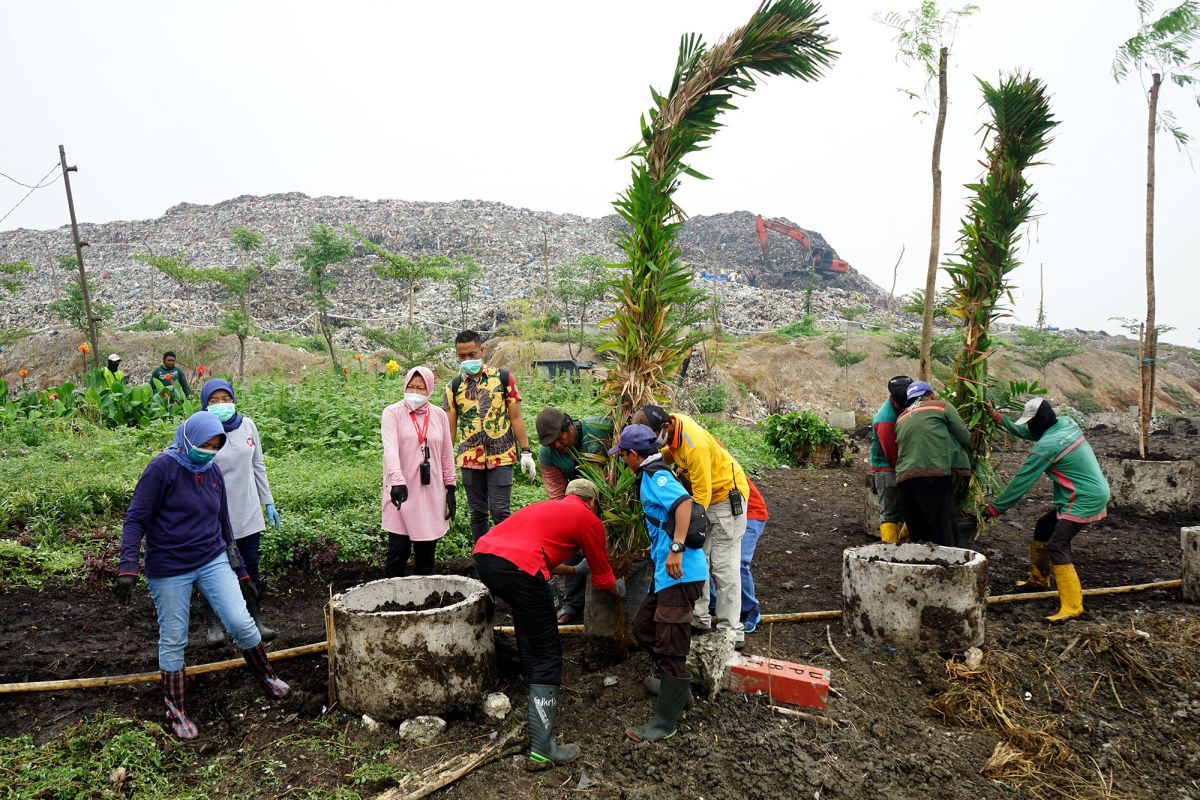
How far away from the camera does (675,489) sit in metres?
3.88

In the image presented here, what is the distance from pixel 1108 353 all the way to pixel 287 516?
28.8m

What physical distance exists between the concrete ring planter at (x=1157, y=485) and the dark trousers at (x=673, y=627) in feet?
22.7

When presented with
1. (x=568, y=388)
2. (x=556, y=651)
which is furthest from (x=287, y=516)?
(x=568, y=388)

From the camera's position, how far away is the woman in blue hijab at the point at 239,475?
4.99m

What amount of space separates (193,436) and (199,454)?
102 millimetres

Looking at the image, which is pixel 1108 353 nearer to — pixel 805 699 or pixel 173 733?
pixel 805 699

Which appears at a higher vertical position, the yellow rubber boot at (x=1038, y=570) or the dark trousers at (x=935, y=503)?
the dark trousers at (x=935, y=503)

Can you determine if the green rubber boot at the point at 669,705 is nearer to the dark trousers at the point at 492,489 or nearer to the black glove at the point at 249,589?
the dark trousers at the point at 492,489

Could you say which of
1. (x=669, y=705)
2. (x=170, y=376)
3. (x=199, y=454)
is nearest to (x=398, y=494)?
(x=199, y=454)

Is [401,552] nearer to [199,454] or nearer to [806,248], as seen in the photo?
[199,454]

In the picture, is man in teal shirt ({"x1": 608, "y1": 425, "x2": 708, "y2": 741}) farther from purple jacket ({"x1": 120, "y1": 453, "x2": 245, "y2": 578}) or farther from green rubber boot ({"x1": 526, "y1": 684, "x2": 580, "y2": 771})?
purple jacket ({"x1": 120, "y1": 453, "x2": 245, "y2": 578})

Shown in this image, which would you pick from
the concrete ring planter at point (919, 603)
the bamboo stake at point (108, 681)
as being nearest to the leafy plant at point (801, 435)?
the concrete ring planter at point (919, 603)

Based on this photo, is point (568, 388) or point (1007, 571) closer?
point (1007, 571)

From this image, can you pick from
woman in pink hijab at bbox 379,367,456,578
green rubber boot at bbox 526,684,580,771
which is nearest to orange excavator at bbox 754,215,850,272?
woman in pink hijab at bbox 379,367,456,578
